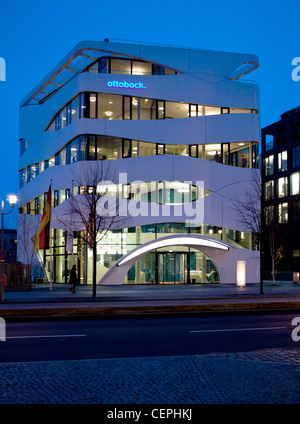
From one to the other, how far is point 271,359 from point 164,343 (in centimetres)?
312

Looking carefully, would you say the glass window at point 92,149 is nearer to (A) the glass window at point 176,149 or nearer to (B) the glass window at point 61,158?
(B) the glass window at point 61,158

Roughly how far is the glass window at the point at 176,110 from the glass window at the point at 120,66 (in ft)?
13.7

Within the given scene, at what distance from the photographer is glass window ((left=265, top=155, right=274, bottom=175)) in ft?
273

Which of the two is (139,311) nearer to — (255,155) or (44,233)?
(44,233)

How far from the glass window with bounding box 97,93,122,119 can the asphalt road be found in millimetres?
24258

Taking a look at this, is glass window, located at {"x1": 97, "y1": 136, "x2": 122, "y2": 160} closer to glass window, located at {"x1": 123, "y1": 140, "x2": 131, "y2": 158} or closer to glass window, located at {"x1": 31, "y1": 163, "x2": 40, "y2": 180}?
glass window, located at {"x1": 123, "y1": 140, "x2": 131, "y2": 158}

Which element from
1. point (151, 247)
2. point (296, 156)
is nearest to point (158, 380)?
point (151, 247)

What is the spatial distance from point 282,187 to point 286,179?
4.91ft

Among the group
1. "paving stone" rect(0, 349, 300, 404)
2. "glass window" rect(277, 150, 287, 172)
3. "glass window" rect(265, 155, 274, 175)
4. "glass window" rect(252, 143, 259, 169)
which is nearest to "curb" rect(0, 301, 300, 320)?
"paving stone" rect(0, 349, 300, 404)

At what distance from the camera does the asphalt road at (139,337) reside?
1021 cm

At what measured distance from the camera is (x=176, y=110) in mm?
39656

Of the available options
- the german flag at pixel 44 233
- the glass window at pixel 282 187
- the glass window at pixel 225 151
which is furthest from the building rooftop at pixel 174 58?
the glass window at pixel 282 187

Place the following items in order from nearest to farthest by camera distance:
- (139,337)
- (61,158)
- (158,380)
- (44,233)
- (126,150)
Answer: (158,380) < (139,337) < (44,233) < (126,150) < (61,158)

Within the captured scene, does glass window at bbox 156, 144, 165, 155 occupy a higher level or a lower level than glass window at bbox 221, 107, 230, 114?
lower
